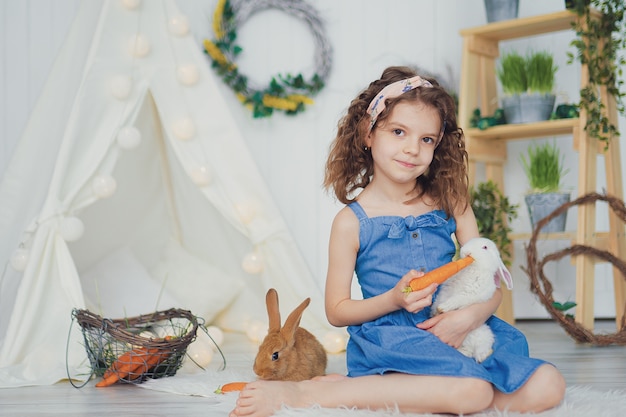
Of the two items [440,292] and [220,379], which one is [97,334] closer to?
[220,379]

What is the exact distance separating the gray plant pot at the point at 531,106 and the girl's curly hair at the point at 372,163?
1.22m

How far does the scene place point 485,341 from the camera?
1598 millimetres

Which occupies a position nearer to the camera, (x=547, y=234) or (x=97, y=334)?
(x=97, y=334)

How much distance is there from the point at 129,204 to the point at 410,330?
1.68 meters

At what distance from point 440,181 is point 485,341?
0.42 m

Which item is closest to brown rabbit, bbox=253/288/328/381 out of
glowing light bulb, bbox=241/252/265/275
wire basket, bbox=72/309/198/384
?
wire basket, bbox=72/309/198/384

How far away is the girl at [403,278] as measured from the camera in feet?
4.96

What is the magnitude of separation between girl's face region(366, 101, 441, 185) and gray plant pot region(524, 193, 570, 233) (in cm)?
145

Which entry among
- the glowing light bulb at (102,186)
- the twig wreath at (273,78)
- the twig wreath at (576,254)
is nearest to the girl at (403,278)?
the glowing light bulb at (102,186)

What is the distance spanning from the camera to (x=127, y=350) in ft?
6.73

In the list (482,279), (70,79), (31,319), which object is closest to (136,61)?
(70,79)

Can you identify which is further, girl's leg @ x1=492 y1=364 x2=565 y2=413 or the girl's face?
the girl's face

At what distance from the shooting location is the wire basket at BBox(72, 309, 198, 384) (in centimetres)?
199

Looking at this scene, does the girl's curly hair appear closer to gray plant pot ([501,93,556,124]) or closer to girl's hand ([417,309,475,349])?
girl's hand ([417,309,475,349])
